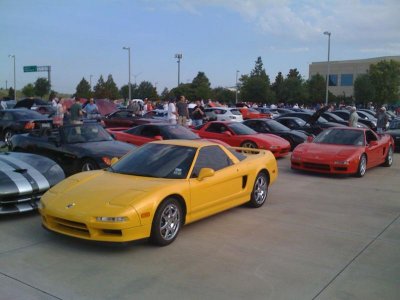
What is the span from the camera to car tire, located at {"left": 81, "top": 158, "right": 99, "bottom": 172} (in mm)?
8572

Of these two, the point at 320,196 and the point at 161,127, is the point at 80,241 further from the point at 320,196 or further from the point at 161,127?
the point at 161,127

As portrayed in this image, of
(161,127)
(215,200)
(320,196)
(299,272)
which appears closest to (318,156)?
(320,196)

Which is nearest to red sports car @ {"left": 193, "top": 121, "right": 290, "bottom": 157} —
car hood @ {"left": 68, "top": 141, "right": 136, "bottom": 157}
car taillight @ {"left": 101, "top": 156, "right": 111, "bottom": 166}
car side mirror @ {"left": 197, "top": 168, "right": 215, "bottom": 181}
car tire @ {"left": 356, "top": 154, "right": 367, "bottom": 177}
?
car tire @ {"left": 356, "top": 154, "right": 367, "bottom": 177}

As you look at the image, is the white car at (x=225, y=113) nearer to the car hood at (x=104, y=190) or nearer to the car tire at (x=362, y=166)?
the car tire at (x=362, y=166)

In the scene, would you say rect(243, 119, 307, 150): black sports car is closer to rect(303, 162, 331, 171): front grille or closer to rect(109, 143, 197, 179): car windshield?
rect(303, 162, 331, 171): front grille

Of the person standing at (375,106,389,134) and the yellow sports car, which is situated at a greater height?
the person standing at (375,106,389,134)

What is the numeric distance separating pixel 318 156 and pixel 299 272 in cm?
638

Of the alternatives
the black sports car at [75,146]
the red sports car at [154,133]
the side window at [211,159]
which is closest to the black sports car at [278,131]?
the red sports car at [154,133]

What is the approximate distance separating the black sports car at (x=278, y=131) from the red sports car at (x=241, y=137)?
154 centimetres

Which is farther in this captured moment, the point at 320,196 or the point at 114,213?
the point at 320,196

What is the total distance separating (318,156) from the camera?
1062 centimetres

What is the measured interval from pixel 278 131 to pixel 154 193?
10.8 metres

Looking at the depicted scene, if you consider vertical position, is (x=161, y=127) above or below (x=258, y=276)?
above

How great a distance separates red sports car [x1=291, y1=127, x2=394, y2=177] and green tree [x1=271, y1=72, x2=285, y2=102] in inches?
2053
